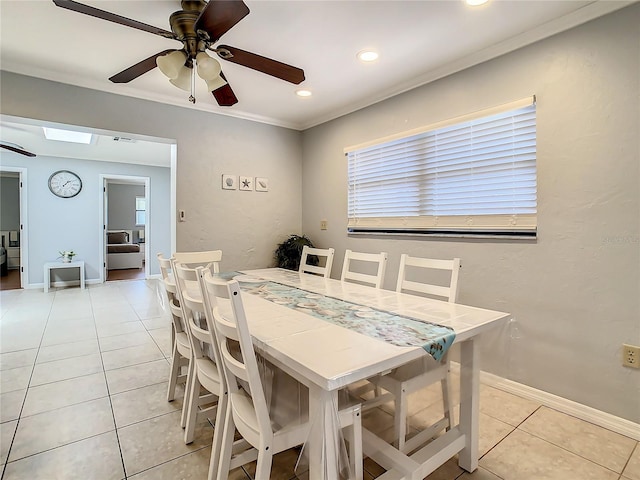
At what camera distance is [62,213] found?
616cm

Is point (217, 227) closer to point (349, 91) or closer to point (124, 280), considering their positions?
point (349, 91)

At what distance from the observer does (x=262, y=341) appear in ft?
4.02

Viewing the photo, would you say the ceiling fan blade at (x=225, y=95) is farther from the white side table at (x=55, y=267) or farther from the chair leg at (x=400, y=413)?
the white side table at (x=55, y=267)

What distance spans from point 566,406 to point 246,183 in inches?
134

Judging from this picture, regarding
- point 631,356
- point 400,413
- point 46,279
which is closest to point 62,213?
point 46,279

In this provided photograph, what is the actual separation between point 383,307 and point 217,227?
2.48 meters

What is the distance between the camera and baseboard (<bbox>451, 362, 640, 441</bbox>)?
1859 millimetres

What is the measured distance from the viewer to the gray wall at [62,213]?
232 inches

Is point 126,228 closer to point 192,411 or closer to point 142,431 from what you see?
point 142,431

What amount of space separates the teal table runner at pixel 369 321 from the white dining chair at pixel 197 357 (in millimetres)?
426

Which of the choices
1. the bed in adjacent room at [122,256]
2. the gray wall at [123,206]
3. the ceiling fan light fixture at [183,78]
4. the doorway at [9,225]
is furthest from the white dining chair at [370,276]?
the gray wall at [123,206]

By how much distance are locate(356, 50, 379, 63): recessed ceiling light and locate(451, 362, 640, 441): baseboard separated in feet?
6.95

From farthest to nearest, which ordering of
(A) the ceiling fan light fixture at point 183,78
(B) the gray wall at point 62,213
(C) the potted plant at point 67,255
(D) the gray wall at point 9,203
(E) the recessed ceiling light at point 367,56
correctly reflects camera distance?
1. (D) the gray wall at point 9,203
2. (C) the potted plant at point 67,255
3. (B) the gray wall at point 62,213
4. (E) the recessed ceiling light at point 367,56
5. (A) the ceiling fan light fixture at point 183,78

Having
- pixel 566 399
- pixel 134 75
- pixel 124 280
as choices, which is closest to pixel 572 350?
pixel 566 399
